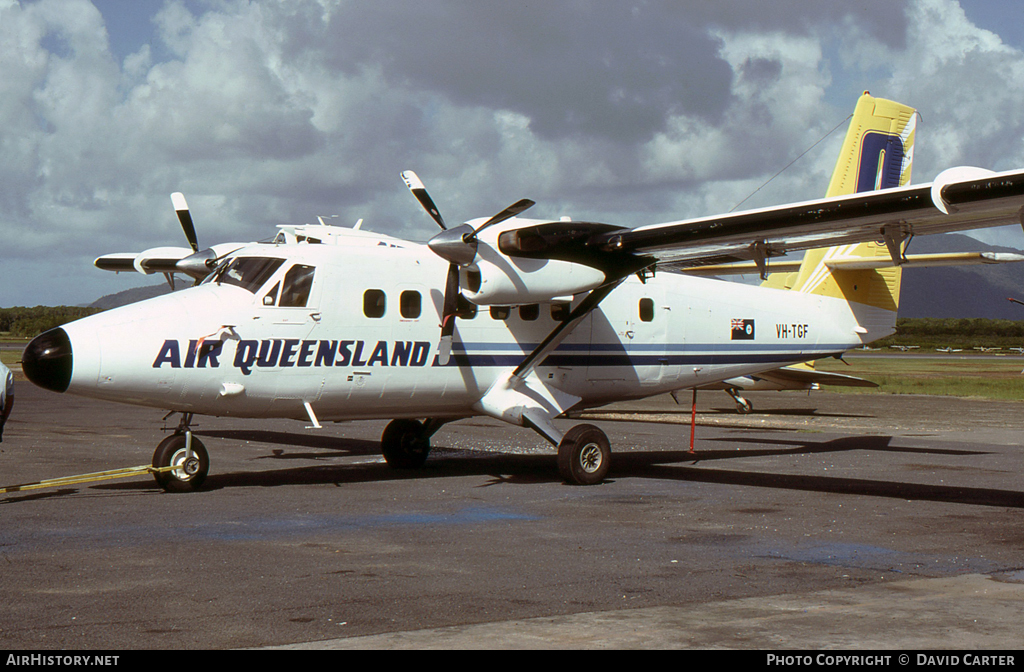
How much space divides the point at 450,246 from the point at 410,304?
1.33 m

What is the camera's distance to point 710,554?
9.05 metres

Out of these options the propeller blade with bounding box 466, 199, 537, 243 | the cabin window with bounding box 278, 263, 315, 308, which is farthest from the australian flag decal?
the cabin window with bounding box 278, 263, 315, 308

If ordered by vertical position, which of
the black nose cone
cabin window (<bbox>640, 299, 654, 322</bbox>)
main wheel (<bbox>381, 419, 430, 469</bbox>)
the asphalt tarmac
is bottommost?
the asphalt tarmac

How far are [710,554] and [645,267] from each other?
649 cm

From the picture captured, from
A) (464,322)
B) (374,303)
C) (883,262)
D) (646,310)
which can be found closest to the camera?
(374,303)

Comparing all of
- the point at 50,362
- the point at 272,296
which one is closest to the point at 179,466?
the point at 50,362

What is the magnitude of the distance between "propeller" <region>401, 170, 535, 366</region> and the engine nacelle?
218mm

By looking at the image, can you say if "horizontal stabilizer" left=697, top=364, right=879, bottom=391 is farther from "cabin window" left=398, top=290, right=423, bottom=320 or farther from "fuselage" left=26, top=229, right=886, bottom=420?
"cabin window" left=398, top=290, right=423, bottom=320

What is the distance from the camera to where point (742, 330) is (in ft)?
56.4

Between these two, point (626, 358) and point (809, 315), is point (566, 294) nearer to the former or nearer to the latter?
point (626, 358)

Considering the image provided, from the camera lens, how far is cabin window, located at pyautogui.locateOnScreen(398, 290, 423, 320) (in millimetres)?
13680

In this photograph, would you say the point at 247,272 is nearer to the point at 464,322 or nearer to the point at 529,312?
the point at 464,322
